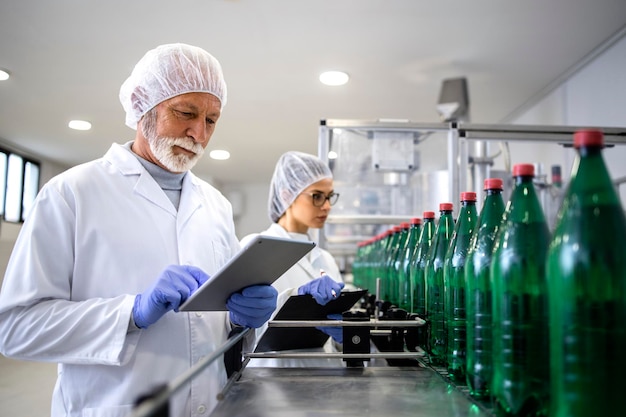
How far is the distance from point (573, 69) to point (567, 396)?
2.88 metres

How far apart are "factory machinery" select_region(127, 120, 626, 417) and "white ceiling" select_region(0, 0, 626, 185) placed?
52 cm

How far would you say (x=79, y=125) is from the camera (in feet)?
14.1

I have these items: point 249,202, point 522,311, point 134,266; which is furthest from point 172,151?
point 249,202

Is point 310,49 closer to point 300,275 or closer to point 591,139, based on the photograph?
point 300,275

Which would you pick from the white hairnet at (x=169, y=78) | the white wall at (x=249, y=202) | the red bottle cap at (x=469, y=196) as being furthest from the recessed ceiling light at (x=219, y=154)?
the red bottle cap at (x=469, y=196)

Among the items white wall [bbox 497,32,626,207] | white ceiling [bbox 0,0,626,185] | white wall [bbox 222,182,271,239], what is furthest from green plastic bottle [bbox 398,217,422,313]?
white wall [bbox 222,182,271,239]

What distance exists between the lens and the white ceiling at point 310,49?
229 centimetres

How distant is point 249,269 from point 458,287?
361 millimetres

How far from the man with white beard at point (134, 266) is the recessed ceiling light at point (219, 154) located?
4.09 meters

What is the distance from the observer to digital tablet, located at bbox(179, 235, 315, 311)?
742 mm

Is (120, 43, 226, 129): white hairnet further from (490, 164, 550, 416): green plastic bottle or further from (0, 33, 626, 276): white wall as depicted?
(0, 33, 626, 276): white wall

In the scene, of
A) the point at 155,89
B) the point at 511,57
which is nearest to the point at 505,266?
the point at 155,89

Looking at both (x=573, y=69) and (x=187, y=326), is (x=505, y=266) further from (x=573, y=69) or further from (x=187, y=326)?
(x=573, y=69)

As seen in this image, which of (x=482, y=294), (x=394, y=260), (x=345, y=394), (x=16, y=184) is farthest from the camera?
(x=16, y=184)
